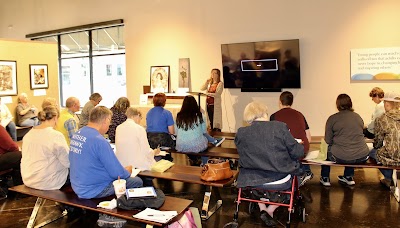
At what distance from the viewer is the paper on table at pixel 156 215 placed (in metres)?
2.73

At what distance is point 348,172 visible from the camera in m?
4.84

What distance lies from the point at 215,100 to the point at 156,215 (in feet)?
16.8

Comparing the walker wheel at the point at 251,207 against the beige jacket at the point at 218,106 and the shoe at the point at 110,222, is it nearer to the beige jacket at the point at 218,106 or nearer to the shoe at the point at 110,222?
the shoe at the point at 110,222

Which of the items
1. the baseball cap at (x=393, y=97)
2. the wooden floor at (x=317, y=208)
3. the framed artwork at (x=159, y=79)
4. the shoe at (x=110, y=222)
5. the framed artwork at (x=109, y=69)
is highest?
the framed artwork at (x=109, y=69)

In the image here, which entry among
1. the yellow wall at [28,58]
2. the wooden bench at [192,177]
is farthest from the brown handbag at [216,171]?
the yellow wall at [28,58]

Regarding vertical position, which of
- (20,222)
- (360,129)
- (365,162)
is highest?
(360,129)

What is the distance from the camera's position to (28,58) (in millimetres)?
8273

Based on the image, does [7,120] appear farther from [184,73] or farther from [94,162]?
[94,162]

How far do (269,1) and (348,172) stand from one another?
4141 mm

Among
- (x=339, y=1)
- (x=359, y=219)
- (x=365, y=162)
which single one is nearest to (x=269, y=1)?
(x=339, y=1)

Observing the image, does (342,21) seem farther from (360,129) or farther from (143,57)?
(143,57)

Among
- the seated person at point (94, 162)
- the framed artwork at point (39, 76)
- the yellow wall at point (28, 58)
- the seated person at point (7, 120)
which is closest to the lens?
the seated person at point (94, 162)

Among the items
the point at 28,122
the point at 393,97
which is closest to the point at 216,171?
the point at 393,97

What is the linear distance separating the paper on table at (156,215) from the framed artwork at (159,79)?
21.8ft
